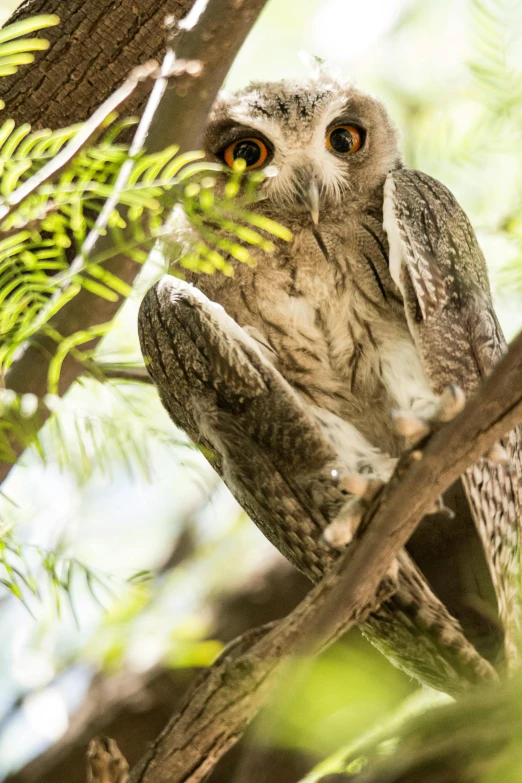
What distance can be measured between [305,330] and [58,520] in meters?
1.25

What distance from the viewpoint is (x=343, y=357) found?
6.38 ft

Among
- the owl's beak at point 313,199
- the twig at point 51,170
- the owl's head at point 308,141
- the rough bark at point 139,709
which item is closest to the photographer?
the twig at point 51,170

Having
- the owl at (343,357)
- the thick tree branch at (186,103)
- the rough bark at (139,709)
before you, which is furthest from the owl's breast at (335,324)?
the rough bark at (139,709)

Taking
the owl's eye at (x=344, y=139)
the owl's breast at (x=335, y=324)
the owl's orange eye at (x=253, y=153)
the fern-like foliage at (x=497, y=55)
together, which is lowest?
the owl's breast at (x=335, y=324)

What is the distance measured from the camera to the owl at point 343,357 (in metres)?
1.74

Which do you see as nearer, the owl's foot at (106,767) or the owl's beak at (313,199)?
the owl's foot at (106,767)

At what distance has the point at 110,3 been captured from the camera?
205cm

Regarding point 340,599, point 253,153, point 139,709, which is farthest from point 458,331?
point 139,709

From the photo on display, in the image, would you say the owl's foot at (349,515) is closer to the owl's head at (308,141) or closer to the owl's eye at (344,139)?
the owl's head at (308,141)

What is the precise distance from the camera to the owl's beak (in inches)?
75.2

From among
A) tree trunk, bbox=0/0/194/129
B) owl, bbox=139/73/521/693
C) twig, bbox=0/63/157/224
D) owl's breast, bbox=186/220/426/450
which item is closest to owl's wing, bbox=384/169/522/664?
owl, bbox=139/73/521/693

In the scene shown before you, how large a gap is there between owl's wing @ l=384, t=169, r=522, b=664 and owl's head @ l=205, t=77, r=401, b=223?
196mm

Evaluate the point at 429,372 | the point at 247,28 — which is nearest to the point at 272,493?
the point at 429,372

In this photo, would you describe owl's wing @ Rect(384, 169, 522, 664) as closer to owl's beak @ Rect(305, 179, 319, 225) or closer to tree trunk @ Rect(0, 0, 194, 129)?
owl's beak @ Rect(305, 179, 319, 225)
